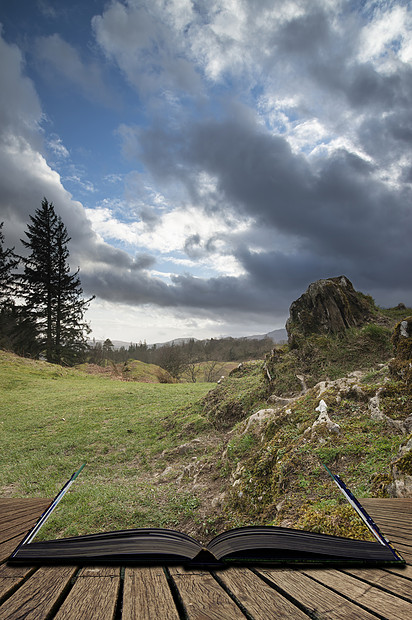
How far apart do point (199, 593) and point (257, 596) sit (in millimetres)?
211

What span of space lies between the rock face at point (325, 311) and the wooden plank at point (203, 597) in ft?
24.6

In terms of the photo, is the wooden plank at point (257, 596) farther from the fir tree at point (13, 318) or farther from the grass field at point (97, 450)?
the fir tree at point (13, 318)

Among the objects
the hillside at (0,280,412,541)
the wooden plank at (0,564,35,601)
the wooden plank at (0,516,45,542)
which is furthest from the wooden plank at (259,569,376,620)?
the hillside at (0,280,412,541)

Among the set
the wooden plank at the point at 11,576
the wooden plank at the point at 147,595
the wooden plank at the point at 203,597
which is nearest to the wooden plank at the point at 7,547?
the wooden plank at the point at 11,576

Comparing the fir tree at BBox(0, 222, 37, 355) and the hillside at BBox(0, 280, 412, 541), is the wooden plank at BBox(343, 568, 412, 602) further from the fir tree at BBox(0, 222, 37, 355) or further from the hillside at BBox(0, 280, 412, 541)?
the fir tree at BBox(0, 222, 37, 355)

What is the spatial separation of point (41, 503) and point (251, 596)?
2157mm

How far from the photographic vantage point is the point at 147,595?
1016mm

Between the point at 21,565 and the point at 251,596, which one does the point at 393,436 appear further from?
the point at 21,565

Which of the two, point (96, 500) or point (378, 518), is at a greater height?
point (378, 518)

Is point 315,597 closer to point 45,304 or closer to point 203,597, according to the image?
point 203,597

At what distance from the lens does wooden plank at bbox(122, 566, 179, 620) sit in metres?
0.93

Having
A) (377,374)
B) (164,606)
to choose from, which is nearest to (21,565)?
(164,606)

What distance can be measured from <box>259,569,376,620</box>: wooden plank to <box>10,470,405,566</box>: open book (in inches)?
3.8

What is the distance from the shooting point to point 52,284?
101 feet
